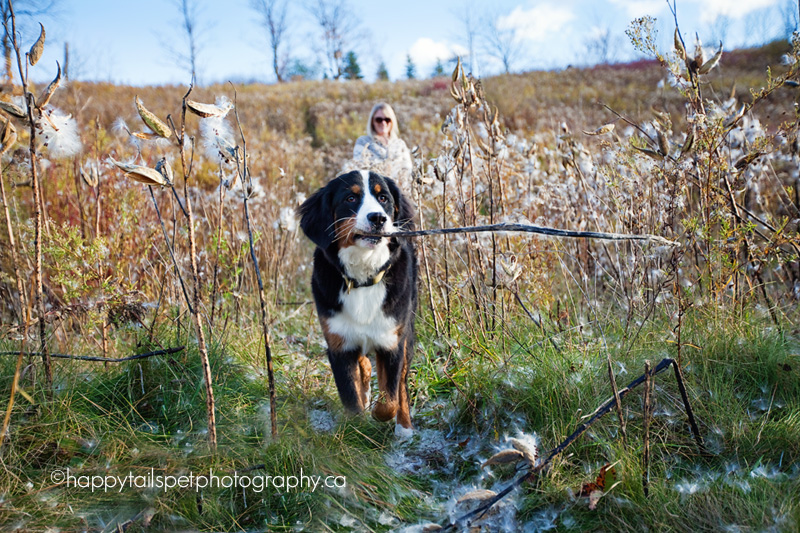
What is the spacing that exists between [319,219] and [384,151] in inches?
135

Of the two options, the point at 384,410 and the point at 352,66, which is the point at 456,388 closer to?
the point at 384,410

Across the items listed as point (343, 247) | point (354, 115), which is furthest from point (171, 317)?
point (354, 115)

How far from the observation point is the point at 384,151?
6.27 m

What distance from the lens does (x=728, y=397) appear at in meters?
2.37

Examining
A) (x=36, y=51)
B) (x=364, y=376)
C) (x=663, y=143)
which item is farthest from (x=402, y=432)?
(x=36, y=51)

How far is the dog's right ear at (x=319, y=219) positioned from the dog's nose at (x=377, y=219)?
1.10 ft

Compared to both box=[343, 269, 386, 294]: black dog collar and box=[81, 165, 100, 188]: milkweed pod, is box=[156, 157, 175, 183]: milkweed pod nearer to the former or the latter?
box=[343, 269, 386, 294]: black dog collar

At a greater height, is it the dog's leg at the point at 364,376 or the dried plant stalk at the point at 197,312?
the dried plant stalk at the point at 197,312

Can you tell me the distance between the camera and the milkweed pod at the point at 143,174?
5.20 feet

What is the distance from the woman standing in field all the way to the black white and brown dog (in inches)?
78.8

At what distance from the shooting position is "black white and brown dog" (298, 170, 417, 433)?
284 centimetres

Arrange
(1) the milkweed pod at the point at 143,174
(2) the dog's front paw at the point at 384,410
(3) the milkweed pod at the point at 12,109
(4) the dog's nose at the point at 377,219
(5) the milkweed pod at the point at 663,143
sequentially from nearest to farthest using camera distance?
(1) the milkweed pod at the point at 143,174 < (3) the milkweed pod at the point at 12,109 < (5) the milkweed pod at the point at 663,143 < (4) the dog's nose at the point at 377,219 < (2) the dog's front paw at the point at 384,410

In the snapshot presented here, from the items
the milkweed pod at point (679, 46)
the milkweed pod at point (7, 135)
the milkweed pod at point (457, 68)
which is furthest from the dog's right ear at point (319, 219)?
the milkweed pod at point (679, 46)

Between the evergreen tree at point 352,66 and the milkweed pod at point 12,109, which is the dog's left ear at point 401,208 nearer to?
the milkweed pod at point 12,109
